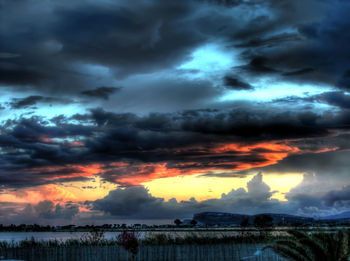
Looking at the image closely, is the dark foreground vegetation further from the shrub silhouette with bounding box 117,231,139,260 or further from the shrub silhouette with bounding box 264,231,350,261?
the shrub silhouette with bounding box 264,231,350,261

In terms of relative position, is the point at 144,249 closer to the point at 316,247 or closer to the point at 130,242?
the point at 130,242

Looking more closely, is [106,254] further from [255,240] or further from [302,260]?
[302,260]

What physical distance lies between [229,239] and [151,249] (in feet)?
15.8

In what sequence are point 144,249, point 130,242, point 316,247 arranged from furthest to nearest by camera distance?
point 144,249, point 130,242, point 316,247

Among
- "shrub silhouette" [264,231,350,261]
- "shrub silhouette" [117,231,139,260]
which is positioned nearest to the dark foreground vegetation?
"shrub silhouette" [117,231,139,260]

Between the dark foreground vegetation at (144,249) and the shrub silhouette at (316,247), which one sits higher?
the shrub silhouette at (316,247)

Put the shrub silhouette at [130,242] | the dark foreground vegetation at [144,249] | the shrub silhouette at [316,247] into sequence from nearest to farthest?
the shrub silhouette at [316,247], the shrub silhouette at [130,242], the dark foreground vegetation at [144,249]

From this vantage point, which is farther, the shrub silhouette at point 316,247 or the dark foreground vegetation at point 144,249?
the dark foreground vegetation at point 144,249

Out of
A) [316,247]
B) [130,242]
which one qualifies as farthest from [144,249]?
[316,247]

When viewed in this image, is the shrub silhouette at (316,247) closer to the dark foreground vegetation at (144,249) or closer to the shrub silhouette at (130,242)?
the dark foreground vegetation at (144,249)

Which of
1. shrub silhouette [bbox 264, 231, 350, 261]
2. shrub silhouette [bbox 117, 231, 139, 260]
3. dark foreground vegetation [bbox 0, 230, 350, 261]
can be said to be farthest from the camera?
dark foreground vegetation [bbox 0, 230, 350, 261]

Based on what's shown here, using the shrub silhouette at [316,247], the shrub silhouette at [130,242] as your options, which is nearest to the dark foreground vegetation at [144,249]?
the shrub silhouette at [130,242]

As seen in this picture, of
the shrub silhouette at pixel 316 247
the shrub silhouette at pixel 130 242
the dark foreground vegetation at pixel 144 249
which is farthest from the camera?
the dark foreground vegetation at pixel 144 249

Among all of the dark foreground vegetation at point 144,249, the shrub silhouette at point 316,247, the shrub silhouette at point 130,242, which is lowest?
the dark foreground vegetation at point 144,249
